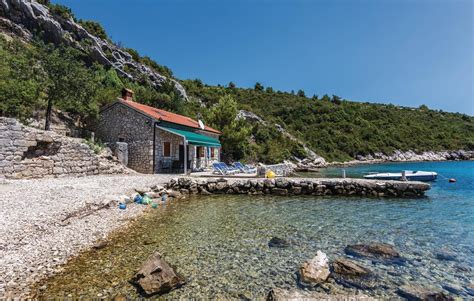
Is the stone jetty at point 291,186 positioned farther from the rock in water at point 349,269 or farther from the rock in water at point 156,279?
the rock in water at point 156,279

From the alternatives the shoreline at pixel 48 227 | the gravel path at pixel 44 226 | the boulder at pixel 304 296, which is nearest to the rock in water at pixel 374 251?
the boulder at pixel 304 296

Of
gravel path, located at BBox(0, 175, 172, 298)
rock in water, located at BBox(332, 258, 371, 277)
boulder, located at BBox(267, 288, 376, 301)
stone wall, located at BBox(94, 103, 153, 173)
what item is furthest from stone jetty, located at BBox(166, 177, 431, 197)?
boulder, located at BBox(267, 288, 376, 301)

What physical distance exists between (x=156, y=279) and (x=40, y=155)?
13.5 m

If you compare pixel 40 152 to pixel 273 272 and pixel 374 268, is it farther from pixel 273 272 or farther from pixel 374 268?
pixel 374 268

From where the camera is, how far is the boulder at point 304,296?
3838 millimetres

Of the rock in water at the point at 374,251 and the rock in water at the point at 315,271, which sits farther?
the rock in water at the point at 374,251

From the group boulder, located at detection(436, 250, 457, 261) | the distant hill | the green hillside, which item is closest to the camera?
boulder, located at detection(436, 250, 457, 261)

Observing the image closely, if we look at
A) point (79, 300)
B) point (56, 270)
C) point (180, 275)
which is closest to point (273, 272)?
point (180, 275)

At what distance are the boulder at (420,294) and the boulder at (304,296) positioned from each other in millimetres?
788

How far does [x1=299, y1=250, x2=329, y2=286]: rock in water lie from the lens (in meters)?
4.59

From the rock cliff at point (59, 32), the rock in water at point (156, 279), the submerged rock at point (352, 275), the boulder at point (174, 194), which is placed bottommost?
the submerged rock at point (352, 275)

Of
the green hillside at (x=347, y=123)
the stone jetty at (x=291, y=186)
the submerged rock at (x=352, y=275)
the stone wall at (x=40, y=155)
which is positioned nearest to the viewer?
the submerged rock at (x=352, y=275)

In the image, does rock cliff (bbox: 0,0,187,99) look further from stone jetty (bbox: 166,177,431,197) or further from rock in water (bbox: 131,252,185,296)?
rock in water (bbox: 131,252,185,296)

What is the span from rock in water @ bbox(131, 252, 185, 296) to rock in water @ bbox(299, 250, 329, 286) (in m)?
2.27
